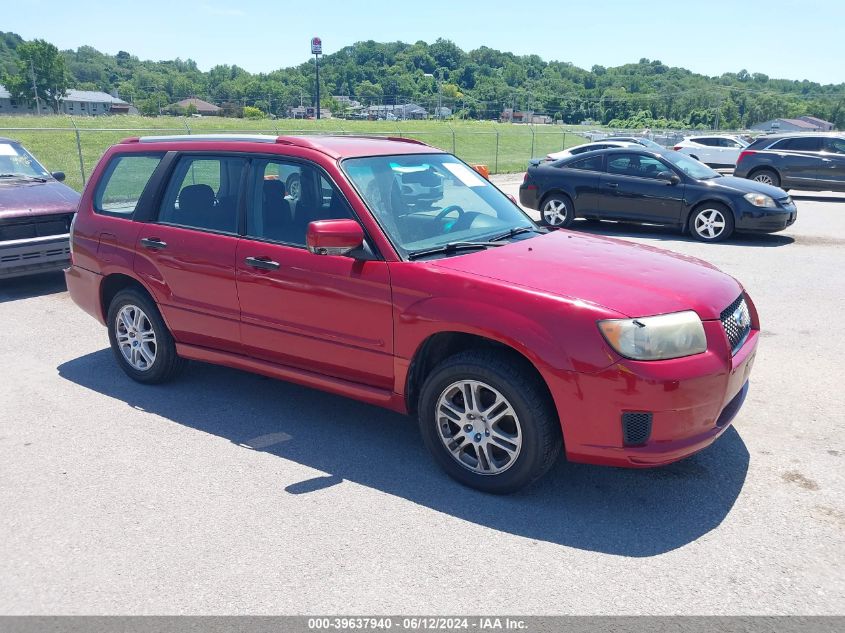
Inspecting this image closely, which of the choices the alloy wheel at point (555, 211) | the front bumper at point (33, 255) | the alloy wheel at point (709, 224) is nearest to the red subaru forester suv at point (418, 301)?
the front bumper at point (33, 255)

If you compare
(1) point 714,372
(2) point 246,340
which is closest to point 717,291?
(1) point 714,372

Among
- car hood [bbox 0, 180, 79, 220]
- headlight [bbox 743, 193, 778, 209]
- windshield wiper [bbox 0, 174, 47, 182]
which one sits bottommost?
headlight [bbox 743, 193, 778, 209]

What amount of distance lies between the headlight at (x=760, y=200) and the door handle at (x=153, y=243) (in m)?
9.92

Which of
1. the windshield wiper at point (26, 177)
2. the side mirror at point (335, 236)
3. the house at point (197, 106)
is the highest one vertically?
the house at point (197, 106)

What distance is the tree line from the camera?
366ft

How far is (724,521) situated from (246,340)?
3.04 m

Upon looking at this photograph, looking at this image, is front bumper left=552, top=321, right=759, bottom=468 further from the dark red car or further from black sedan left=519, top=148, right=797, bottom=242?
black sedan left=519, top=148, right=797, bottom=242

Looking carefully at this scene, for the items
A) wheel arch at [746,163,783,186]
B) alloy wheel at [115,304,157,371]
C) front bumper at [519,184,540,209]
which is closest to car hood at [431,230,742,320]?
alloy wheel at [115,304,157,371]

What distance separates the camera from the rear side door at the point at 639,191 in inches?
485

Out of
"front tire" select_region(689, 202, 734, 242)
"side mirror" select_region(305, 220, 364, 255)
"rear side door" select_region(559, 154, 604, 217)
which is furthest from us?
"rear side door" select_region(559, 154, 604, 217)

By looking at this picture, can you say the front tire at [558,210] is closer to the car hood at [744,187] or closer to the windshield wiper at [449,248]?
the car hood at [744,187]

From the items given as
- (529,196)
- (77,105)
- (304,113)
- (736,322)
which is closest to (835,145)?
(529,196)

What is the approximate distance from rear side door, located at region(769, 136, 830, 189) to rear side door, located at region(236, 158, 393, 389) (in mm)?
17118

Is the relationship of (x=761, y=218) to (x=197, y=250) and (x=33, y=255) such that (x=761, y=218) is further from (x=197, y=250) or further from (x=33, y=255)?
(x=33, y=255)
